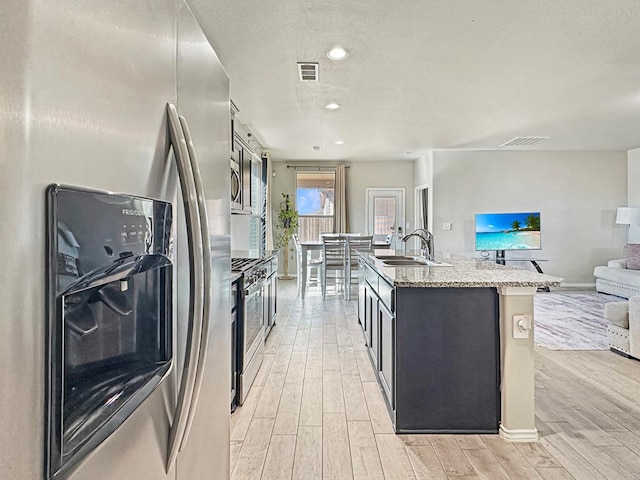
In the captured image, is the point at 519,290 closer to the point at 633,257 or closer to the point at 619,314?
the point at 619,314

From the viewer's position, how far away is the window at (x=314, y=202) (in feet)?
28.5

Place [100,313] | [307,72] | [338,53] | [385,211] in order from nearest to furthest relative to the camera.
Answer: [100,313] < [338,53] < [307,72] < [385,211]

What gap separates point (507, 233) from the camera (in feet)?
22.6

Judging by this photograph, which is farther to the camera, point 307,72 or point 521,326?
point 307,72

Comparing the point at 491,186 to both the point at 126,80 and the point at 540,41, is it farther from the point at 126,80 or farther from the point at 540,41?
the point at 126,80

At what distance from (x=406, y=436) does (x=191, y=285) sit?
5.85ft

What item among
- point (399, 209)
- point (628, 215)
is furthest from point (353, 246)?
point (628, 215)

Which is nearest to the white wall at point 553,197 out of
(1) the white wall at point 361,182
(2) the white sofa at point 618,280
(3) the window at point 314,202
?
(2) the white sofa at point 618,280

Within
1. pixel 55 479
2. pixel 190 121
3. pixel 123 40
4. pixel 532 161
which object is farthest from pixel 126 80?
pixel 532 161

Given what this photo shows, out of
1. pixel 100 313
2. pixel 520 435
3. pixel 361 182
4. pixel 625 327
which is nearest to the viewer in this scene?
pixel 100 313

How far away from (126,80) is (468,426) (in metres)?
2.31

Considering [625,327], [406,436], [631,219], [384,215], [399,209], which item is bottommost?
[406,436]

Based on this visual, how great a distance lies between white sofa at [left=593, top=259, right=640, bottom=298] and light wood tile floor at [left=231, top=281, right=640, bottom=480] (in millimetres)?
3092

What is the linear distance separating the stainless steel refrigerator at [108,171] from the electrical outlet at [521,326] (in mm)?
1658
